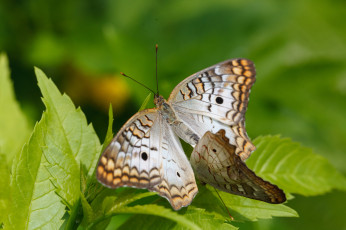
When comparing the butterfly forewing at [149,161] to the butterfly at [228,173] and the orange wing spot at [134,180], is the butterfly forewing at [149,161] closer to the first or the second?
the orange wing spot at [134,180]

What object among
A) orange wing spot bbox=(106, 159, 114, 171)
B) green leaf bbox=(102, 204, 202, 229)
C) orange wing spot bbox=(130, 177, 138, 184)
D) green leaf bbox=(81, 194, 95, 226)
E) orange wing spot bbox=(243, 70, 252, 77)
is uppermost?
orange wing spot bbox=(243, 70, 252, 77)

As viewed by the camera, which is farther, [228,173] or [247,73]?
[247,73]

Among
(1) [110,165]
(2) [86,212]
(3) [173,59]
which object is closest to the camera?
(2) [86,212]

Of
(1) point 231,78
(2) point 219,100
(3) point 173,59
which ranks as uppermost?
(3) point 173,59

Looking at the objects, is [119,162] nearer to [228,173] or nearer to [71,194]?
[71,194]

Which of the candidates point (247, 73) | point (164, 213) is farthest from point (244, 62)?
point (164, 213)

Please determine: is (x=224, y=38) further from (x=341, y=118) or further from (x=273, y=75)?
(x=341, y=118)

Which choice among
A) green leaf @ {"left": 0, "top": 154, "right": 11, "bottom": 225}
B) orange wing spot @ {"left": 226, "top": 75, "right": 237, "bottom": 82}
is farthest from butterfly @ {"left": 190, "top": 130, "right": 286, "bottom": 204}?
green leaf @ {"left": 0, "top": 154, "right": 11, "bottom": 225}

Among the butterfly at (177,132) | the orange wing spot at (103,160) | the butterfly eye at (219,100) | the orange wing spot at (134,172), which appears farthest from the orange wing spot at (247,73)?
the orange wing spot at (103,160)

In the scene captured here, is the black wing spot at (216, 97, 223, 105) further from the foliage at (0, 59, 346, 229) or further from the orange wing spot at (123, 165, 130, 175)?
the orange wing spot at (123, 165, 130, 175)
